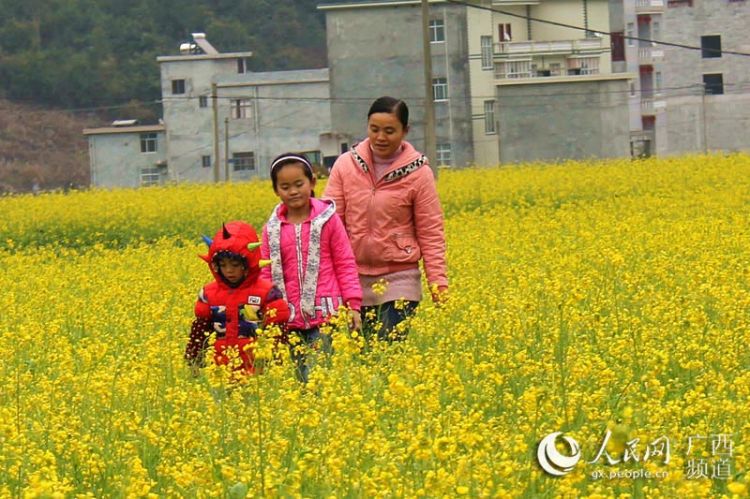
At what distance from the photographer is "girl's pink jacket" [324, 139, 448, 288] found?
7.79 metres

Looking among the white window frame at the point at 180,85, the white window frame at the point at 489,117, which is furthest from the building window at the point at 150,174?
the white window frame at the point at 489,117

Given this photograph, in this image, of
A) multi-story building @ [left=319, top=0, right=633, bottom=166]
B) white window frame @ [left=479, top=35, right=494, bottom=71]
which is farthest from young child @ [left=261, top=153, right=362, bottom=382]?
white window frame @ [left=479, top=35, right=494, bottom=71]

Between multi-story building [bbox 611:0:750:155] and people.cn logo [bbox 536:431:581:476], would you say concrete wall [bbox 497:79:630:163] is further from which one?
people.cn logo [bbox 536:431:581:476]

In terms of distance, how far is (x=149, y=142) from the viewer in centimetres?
6838

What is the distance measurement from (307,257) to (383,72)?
49313mm

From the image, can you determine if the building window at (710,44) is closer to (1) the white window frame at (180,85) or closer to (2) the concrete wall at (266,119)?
(2) the concrete wall at (266,119)

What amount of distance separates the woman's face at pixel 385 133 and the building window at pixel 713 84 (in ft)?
209

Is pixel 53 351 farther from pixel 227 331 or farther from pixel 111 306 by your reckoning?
pixel 111 306

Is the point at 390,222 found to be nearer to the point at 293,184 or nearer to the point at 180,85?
the point at 293,184

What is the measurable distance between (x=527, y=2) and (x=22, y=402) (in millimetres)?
53263


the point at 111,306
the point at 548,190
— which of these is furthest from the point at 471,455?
the point at 548,190

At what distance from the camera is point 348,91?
56.2 m

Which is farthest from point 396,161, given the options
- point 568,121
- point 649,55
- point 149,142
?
point 649,55

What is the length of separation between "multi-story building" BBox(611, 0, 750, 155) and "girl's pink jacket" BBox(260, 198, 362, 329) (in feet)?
197
